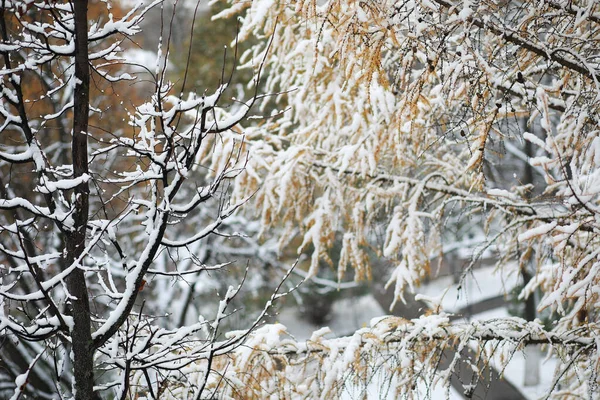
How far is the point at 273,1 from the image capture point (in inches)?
183

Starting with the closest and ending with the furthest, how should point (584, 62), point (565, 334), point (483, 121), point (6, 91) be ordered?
point (6, 91)
point (584, 62)
point (483, 121)
point (565, 334)

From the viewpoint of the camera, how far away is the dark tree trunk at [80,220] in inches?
110

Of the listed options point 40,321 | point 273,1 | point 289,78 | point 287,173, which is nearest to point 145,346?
point 40,321

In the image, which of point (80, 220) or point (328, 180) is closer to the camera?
point (80, 220)

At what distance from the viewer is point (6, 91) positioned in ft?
9.02

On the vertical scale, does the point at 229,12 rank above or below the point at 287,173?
above

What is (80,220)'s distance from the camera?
9.62 ft

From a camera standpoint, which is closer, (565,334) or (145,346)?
(145,346)

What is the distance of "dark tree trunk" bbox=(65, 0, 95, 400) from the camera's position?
2.79 meters

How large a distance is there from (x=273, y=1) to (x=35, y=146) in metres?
2.47

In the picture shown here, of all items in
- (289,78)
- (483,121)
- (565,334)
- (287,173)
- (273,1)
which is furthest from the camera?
(289,78)

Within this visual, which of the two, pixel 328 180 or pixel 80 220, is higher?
pixel 328 180

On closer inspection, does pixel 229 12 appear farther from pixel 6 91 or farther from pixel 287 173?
pixel 6 91

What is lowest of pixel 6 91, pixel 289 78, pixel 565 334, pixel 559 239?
pixel 565 334
